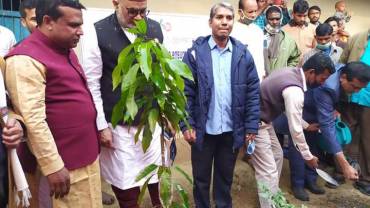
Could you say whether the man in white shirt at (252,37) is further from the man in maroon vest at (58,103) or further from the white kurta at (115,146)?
the man in maroon vest at (58,103)

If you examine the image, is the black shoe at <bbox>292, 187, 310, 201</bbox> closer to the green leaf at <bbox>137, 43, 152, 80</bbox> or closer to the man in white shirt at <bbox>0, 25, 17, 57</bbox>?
the green leaf at <bbox>137, 43, 152, 80</bbox>

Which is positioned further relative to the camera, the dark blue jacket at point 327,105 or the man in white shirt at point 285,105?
the dark blue jacket at point 327,105

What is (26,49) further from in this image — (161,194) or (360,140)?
(360,140)

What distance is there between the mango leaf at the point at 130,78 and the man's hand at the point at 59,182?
56 centimetres

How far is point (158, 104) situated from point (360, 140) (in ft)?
11.6

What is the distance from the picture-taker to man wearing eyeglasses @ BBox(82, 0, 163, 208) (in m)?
2.60

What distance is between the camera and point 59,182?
2.03 metres

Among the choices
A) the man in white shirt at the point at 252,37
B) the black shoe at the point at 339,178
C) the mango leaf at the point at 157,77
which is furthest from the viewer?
the black shoe at the point at 339,178

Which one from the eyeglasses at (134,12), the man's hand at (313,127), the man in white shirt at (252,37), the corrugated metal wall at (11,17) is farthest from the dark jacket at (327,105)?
the corrugated metal wall at (11,17)

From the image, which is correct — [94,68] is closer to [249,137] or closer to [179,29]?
[249,137]

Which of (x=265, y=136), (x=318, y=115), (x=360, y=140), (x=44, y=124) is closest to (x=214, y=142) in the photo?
(x=265, y=136)

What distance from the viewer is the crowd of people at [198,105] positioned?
203cm

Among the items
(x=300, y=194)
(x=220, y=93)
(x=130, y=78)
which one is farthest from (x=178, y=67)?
(x=300, y=194)

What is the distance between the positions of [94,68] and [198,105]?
941 mm
